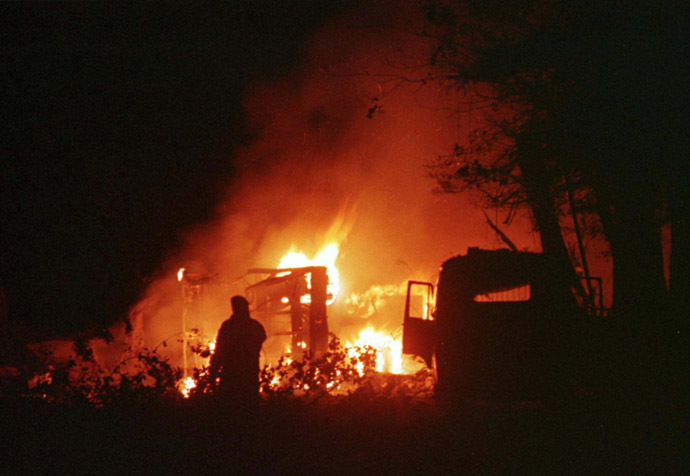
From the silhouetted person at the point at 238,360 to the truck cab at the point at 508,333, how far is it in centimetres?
248

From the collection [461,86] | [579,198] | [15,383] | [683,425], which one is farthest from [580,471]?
[15,383]

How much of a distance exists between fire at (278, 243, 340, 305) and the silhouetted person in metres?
12.1

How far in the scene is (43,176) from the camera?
18375mm

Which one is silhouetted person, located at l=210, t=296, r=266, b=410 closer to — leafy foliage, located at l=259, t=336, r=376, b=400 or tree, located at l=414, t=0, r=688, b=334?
leafy foliage, located at l=259, t=336, r=376, b=400

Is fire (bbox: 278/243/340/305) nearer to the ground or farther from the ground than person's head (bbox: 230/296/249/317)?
farther from the ground

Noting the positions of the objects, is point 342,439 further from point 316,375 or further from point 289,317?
point 289,317

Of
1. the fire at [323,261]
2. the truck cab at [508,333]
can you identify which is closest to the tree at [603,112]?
the truck cab at [508,333]

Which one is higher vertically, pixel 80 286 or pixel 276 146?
pixel 276 146

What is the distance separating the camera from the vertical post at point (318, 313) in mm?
13156

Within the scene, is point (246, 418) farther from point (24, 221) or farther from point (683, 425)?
point (24, 221)

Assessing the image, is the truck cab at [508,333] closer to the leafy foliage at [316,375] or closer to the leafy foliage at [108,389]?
the leafy foliage at [316,375]

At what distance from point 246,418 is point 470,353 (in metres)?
2.98

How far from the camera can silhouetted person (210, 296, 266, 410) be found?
6641 mm

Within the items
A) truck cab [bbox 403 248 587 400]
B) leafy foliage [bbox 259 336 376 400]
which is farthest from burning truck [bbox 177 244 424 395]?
truck cab [bbox 403 248 587 400]
